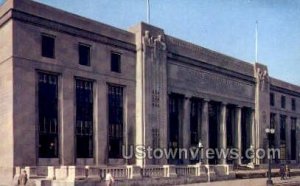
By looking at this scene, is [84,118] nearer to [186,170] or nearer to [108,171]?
[186,170]

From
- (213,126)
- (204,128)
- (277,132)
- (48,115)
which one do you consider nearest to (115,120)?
(48,115)

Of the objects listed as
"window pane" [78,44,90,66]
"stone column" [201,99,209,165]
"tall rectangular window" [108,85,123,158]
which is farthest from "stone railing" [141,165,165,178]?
"stone column" [201,99,209,165]

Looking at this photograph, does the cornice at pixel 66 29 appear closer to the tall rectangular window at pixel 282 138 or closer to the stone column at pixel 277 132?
the stone column at pixel 277 132

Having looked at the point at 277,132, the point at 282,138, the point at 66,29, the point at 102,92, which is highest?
the point at 66,29

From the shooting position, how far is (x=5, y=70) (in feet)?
110

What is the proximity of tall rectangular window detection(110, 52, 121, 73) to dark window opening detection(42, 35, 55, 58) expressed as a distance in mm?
6895

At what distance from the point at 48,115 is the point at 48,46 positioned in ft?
19.4

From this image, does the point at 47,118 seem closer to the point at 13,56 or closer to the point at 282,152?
the point at 13,56

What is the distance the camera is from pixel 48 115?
114ft

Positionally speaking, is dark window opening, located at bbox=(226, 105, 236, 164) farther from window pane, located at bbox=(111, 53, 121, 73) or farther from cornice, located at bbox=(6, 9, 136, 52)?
window pane, located at bbox=(111, 53, 121, 73)

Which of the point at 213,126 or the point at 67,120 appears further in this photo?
the point at 213,126

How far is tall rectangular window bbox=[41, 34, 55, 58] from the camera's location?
34844 millimetres

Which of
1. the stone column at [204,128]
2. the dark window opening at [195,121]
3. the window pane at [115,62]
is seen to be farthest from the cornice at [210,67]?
the window pane at [115,62]

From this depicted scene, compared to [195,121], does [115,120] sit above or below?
above
